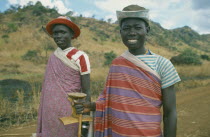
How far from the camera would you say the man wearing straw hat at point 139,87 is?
57.6 inches

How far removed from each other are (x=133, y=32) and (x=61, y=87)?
89 centimetres

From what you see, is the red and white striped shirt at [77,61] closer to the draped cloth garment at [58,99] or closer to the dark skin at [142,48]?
the draped cloth garment at [58,99]

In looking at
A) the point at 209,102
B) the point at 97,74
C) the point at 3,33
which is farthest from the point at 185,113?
the point at 3,33

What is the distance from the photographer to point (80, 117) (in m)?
1.71

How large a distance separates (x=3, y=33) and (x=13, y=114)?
25.5m

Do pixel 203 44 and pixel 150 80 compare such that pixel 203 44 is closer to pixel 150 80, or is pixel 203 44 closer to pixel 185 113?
pixel 185 113

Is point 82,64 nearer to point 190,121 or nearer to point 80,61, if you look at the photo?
point 80,61

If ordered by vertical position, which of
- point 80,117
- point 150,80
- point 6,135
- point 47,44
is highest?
point 47,44

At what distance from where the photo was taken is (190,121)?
5.13 meters

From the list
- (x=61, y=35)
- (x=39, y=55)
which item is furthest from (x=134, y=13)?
(x=39, y=55)

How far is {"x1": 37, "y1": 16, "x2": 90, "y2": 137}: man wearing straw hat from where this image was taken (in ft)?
6.76

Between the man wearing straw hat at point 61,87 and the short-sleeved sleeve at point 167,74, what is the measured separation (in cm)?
83

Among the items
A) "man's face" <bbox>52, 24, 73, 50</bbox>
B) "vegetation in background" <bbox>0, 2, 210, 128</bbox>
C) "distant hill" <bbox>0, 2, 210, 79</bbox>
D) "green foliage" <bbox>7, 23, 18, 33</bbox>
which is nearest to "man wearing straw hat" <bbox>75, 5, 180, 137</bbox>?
"man's face" <bbox>52, 24, 73, 50</bbox>

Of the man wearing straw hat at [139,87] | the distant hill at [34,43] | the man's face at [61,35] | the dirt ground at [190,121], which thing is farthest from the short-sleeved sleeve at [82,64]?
the distant hill at [34,43]
